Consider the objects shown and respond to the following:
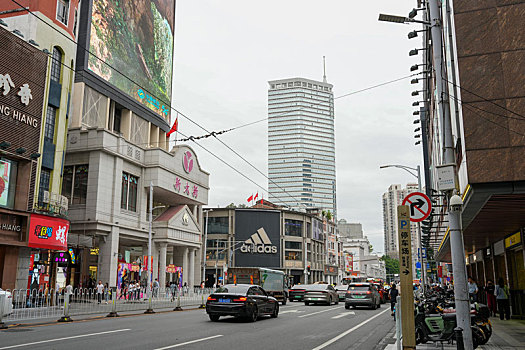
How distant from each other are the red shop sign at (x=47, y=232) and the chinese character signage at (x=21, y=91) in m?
3.90

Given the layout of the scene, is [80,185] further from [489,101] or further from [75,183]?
[489,101]

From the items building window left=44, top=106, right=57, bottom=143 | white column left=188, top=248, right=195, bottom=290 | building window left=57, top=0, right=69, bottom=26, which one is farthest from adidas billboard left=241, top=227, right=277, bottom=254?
building window left=57, top=0, right=69, bottom=26

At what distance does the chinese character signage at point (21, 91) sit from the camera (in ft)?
81.3

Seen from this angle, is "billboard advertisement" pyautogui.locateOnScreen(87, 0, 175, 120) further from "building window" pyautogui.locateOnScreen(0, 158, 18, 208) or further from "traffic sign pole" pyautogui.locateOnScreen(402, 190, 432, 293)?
"traffic sign pole" pyautogui.locateOnScreen(402, 190, 432, 293)

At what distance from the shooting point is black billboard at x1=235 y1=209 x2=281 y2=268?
86.4 m

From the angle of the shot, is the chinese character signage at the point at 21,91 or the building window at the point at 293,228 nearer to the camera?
the chinese character signage at the point at 21,91

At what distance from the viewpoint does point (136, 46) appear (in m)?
48.5

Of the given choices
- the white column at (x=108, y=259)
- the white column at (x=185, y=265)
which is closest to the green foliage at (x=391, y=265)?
the white column at (x=185, y=265)

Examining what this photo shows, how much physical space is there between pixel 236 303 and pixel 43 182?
18960 millimetres

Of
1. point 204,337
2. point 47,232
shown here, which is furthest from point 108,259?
point 204,337

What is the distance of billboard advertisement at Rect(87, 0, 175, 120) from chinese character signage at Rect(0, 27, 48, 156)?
11248 millimetres

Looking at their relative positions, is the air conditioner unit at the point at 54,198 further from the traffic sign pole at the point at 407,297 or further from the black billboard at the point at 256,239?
the black billboard at the point at 256,239

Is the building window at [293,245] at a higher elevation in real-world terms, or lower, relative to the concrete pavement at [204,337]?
higher

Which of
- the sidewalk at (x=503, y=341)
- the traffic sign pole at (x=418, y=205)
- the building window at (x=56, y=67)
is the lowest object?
the sidewalk at (x=503, y=341)
